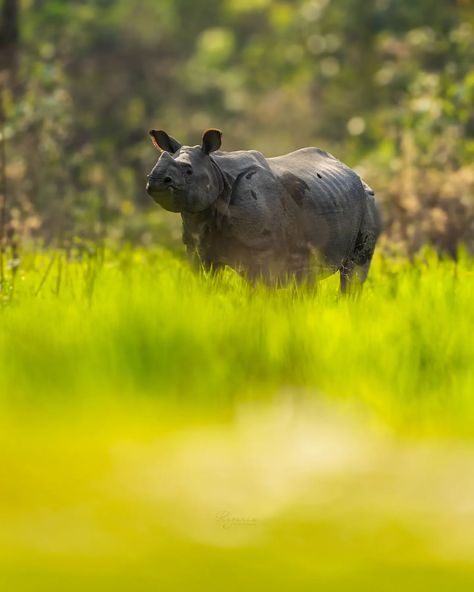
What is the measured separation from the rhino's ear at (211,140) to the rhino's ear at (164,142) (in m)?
0.19

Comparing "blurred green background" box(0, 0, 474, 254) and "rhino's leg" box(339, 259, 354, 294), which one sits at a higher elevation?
"blurred green background" box(0, 0, 474, 254)

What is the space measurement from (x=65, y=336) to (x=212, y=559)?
2011 millimetres

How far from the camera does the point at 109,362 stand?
15.1 ft

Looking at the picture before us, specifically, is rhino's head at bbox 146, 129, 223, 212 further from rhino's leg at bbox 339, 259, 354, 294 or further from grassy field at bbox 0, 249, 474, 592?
rhino's leg at bbox 339, 259, 354, 294

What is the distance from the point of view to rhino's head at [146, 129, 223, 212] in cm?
617

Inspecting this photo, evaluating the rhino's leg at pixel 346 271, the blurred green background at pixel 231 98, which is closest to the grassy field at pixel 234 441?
the rhino's leg at pixel 346 271

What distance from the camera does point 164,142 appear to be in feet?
21.7

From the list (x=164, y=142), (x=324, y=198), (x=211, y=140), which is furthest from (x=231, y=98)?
(x=211, y=140)

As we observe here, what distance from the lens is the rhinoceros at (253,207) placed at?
6332 millimetres

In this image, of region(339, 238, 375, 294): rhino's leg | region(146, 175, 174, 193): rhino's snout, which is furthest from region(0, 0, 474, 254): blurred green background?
region(146, 175, 174, 193): rhino's snout

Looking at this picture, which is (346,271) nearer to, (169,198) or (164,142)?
(164,142)

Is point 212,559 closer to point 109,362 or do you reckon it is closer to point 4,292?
point 109,362

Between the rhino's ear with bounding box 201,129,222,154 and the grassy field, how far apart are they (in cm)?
83

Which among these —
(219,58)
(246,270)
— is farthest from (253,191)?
(219,58)
